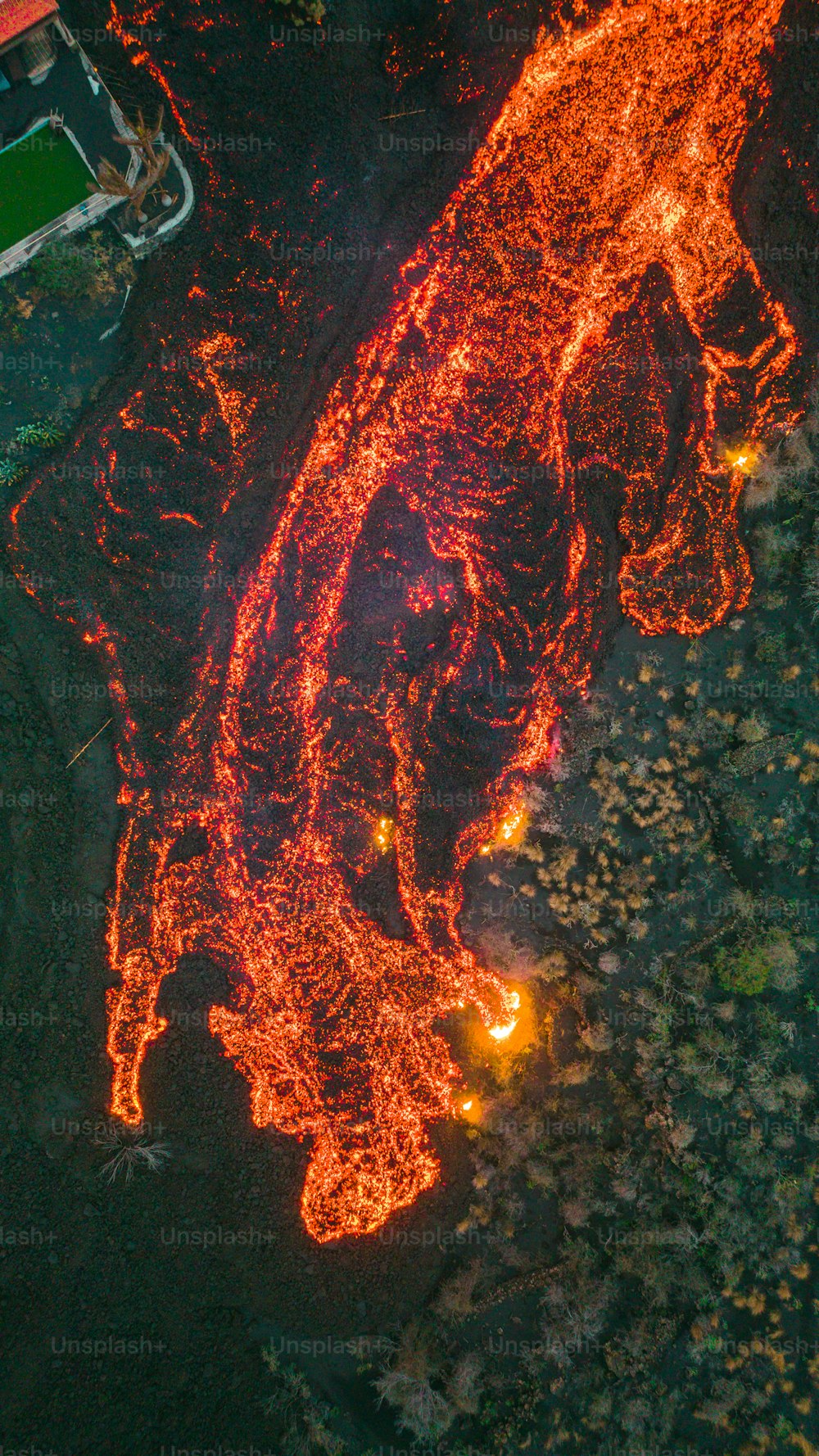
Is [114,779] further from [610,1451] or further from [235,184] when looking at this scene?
[610,1451]

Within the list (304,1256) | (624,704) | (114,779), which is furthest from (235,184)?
(304,1256)

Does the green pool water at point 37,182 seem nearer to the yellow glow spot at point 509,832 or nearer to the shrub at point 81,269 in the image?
the shrub at point 81,269

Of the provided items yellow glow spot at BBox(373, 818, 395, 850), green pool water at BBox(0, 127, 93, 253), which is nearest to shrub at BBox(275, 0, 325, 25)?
green pool water at BBox(0, 127, 93, 253)

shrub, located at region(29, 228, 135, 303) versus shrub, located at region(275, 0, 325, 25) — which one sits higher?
shrub, located at region(275, 0, 325, 25)

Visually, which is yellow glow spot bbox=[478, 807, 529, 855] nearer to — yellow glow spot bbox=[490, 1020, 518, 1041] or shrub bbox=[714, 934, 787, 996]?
yellow glow spot bbox=[490, 1020, 518, 1041]

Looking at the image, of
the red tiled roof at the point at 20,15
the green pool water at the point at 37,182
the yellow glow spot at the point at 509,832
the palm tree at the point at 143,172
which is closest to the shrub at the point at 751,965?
the yellow glow spot at the point at 509,832

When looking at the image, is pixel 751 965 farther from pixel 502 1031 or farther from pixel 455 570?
A: pixel 455 570
